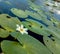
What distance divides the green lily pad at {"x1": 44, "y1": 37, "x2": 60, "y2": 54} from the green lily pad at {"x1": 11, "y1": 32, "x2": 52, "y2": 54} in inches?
4.5

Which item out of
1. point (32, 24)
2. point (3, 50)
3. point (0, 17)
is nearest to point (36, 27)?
point (32, 24)

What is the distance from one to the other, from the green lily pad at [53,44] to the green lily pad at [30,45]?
0.37ft

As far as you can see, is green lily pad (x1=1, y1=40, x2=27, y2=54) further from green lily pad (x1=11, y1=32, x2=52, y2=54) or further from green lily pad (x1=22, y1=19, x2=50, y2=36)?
green lily pad (x1=22, y1=19, x2=50, y2=36)

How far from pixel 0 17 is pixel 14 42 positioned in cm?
77

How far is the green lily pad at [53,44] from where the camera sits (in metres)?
2.59

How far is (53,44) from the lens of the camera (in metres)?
2.75

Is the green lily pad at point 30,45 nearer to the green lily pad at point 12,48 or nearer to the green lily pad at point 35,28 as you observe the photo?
the green lily pad at point 12,48

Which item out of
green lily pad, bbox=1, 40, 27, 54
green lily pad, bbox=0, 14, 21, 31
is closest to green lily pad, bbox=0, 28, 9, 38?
green lily pad, bbox=0, 14, 21, 31

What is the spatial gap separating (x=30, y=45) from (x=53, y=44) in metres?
0.50

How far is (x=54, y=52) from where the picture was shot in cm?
254

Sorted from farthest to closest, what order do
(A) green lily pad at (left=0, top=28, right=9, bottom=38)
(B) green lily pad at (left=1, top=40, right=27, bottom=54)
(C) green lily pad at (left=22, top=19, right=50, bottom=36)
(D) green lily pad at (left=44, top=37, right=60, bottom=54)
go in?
(C) green lily pad at (left=22, top=19, right=50, bottom=36)
(D) green lily pad at (left=44, top=37, right=60, bottom=54)
(A) green lily pad at (left=0, top=28, right=9, bottom=38)
(B) green lily pad at (left=1, top=40, right=27, bottom=54)

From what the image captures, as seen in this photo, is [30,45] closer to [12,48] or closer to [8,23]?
[12,48]

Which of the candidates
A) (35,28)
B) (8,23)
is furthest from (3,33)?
(35,28)

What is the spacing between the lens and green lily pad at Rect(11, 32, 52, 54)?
7.62 ft
